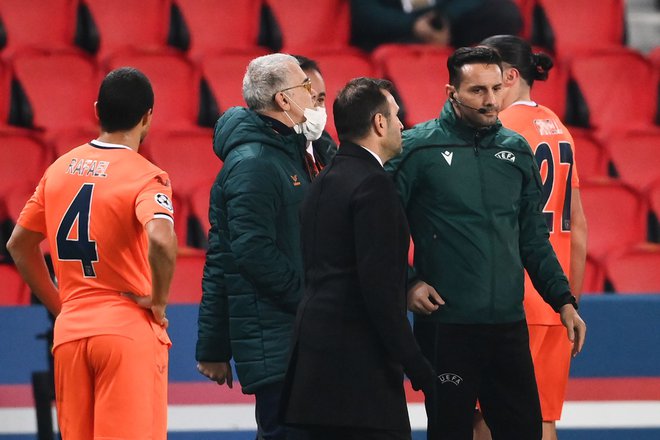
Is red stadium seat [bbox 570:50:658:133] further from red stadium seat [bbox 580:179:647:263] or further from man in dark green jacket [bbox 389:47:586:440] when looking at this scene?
man in dark green jacket [bbox 389:47:586:440]

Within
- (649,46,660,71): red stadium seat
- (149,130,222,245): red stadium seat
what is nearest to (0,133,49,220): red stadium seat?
(149,130,222,245): red stadium seat

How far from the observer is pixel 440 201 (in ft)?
12.3

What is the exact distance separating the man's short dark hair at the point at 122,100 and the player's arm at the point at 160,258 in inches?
13.9

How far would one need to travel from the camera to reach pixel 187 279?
214 inches

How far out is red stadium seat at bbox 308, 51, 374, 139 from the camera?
6617 millimetres

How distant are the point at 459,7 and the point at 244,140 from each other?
3540mm

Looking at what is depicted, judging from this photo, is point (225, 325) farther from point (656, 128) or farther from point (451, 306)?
point (656, 128)

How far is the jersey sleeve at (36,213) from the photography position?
3.73 metres

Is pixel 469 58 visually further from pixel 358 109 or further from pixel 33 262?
pixel 33 262

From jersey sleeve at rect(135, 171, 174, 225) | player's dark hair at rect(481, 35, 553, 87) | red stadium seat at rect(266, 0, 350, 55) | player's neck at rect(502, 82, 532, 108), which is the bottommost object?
red stadium seat at rect(266, 0, 350, 55)

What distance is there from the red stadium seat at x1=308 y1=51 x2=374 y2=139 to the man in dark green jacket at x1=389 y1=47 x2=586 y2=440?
2.78 m

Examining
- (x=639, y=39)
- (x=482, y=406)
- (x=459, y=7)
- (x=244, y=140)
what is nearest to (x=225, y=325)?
(x=244, y=140)

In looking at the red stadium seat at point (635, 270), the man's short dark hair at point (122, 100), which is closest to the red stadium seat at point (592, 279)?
the red stadium seat at point (635, 270)

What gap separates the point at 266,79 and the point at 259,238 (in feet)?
1.75
